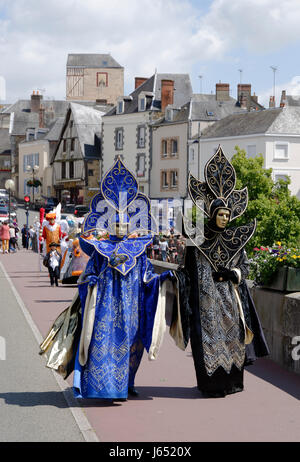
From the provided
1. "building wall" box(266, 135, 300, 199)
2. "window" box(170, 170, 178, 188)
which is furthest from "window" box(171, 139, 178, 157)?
"building wall" box(266, 135, 300, 199)

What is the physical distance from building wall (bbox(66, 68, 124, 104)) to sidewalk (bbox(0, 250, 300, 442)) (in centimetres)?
10436

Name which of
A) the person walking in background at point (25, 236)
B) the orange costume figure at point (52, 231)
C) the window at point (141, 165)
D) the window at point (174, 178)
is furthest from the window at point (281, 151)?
the orange costume figure at point (52, 231)

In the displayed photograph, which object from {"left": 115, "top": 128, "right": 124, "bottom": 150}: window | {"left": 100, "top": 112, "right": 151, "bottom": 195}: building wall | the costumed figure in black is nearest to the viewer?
the costumed figure in black

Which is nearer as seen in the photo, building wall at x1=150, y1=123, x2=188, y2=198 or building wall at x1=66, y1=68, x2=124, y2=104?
building wall at x1=150, y1=123, x2=188, y2=198

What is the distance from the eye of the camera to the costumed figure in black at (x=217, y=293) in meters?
7.49

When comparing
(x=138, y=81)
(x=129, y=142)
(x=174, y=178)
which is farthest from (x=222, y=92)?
(x=174, y=178)

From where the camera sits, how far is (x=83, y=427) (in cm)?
632

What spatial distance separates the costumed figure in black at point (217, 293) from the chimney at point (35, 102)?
93.2m

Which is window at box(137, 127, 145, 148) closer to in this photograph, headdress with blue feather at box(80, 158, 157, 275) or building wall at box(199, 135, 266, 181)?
building wall at box(199, 135, 266, 181)

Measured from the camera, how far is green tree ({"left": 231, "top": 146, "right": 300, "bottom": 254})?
38.5 metres

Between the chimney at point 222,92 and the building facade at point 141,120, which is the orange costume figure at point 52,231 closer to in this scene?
the building facade at point 141,120

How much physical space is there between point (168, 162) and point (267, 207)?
791 inches
